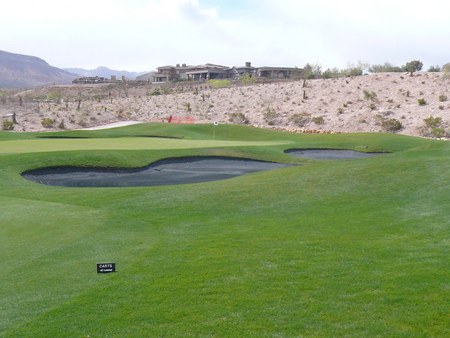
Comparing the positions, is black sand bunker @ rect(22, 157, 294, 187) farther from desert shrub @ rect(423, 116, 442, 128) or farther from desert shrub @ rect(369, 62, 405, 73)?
desert shrub @ rect(369, 62, 405, 73)

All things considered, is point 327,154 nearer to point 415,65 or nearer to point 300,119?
point 300,119

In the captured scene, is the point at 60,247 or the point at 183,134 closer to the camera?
the point at 60,247

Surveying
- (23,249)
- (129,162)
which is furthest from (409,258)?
(129,162)

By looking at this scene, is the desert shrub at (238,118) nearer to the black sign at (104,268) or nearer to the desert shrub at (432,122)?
the desert shrub at (432,122)

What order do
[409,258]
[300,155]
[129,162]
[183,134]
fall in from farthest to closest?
1. [183,134]
2. [300,155]
3. [129,162]
4. [409,258]

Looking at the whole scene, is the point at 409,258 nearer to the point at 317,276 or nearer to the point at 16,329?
the point at 317,276

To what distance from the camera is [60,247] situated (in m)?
9.41

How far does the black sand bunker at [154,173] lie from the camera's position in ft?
65.0

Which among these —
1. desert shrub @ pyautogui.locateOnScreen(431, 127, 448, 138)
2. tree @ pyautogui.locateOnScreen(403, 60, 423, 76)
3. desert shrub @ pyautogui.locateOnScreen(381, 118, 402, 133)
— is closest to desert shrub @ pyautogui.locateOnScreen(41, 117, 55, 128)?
desert shrub @ pyautogui.locateOnScreen(381, 118, 402, 133)

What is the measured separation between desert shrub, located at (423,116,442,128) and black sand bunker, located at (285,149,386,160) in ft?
67.8

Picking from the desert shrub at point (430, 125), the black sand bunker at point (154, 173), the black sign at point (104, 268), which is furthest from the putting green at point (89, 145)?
the desert shrub at point (430, 125)

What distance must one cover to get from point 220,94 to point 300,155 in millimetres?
50465

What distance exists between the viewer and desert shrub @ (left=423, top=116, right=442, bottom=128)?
47.4m

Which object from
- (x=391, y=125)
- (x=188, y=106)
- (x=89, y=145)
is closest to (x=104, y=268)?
(x=89, y=145)
